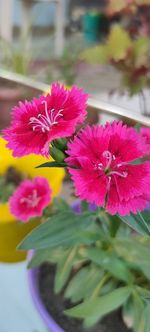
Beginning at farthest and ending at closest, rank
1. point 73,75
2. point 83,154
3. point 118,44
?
point 73,75, point 118,44, point 83,154

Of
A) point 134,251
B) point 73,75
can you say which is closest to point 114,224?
point 134,251

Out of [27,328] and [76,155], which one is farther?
[27,328]

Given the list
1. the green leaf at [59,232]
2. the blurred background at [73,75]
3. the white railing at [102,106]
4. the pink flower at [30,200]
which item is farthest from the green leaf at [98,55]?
the green leaf at [59,232]

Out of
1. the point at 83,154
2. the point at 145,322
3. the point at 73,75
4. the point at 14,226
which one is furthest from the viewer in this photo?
the point at 73,75

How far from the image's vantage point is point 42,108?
279 millimetres

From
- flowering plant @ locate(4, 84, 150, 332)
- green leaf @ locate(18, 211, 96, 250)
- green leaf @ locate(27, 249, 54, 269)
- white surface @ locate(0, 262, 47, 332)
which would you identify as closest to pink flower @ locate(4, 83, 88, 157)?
flowering plant @ locate(4, 84, 150, 332)

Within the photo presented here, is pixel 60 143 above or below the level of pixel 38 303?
above

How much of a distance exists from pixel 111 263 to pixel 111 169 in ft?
0.60

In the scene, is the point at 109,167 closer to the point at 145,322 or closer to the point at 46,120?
the point at 46,120

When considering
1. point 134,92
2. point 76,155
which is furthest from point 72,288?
point 134,92

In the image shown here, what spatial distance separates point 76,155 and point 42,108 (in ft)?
0.15

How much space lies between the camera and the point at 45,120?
27 cm

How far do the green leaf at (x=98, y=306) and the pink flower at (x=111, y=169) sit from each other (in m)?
0.14

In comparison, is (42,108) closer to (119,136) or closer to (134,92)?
(119,136)
